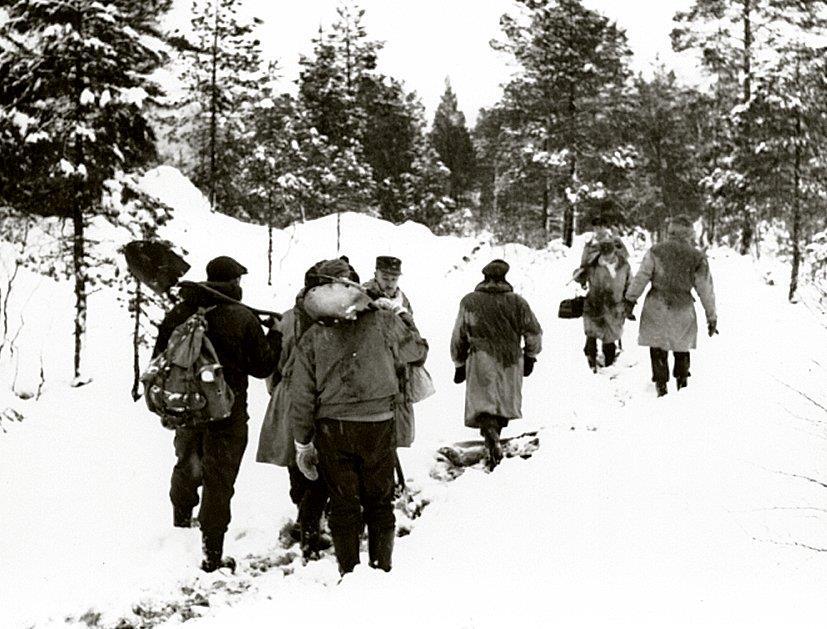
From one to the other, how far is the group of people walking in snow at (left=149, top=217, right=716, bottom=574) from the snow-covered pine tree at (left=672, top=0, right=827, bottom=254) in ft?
54.0

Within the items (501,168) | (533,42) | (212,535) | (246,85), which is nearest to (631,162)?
(533,42)

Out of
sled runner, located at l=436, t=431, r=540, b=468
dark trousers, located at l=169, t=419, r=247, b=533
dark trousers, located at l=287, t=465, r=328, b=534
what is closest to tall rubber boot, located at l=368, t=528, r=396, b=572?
dark trousers, located at l=287, t=465, r=328, b=534

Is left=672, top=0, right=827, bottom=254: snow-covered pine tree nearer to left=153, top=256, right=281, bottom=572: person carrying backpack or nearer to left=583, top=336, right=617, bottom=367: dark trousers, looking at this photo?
left=583, top=336, right=617, bottom=367: dark trousers

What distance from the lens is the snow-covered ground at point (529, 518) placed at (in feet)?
12.4

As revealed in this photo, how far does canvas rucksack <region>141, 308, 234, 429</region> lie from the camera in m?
4.65

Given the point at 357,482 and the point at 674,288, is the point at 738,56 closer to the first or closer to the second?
the point at 674,288

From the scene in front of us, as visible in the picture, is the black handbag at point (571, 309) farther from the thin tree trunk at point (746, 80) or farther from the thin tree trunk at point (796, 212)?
the thin tree trunk at point (746, 80)

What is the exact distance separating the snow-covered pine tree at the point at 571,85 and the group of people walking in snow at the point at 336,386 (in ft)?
63.9

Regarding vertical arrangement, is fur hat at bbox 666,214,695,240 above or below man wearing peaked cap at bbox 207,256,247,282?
above

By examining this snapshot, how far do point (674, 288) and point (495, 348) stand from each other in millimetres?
2728

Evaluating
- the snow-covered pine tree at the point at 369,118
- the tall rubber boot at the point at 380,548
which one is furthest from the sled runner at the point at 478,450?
the snow-covered pine tree at the point at 369,118

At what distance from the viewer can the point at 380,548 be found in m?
4.43

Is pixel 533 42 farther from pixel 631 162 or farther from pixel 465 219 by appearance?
pixel 465 219

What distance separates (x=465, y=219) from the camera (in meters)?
44.4
